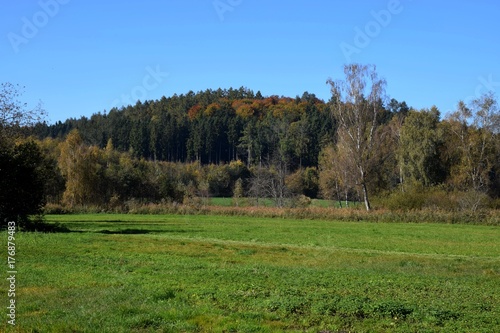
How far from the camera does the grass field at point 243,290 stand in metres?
9.74

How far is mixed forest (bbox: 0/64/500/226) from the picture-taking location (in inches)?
2339

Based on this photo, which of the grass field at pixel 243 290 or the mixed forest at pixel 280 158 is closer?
the grass field at pixel 243 290

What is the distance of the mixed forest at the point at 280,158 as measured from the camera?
59.4 metres

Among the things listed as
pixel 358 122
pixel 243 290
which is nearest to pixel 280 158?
pixel 358 122

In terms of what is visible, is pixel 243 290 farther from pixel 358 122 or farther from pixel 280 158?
pixel 280 158

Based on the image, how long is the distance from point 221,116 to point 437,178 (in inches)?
3382

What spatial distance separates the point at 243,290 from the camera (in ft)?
43.2

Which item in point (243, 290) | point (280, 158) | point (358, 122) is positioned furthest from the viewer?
point (280, 158)

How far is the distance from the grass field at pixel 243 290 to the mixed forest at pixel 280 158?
61.2ft

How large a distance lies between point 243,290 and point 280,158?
10760 cm

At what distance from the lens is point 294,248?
27531mm

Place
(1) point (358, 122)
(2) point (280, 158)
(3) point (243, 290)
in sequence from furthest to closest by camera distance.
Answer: (2) point (280, 158) → (1) point (358, 122) → (3) point (243, 290)

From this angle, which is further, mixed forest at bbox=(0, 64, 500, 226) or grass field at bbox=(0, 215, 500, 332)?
mixed forest at bbox=(0, 64, 500, 226)

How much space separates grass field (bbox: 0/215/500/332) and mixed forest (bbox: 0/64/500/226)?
18.7 meters
